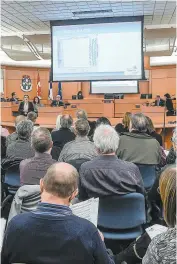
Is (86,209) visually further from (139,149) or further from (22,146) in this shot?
(22,146)

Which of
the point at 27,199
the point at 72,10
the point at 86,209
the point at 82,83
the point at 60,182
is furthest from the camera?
the point at 82,83

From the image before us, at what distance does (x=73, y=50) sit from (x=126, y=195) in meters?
4.35

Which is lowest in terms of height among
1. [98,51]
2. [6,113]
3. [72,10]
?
[6,113]

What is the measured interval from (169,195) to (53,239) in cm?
51

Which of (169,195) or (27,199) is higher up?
(169,195)

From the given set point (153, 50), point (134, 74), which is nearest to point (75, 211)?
point (134, 74)

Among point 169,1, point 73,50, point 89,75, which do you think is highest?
point 169,1

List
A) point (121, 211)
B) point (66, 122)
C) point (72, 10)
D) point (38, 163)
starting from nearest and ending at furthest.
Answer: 1. point (121, 211)
2. point (38, 163)
3. point (66, 122)
4. point (72, 10)

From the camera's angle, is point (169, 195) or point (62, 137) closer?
point (169, 195)

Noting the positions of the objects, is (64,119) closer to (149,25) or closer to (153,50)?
(149,25)

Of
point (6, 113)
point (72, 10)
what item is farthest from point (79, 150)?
point (6, 113)

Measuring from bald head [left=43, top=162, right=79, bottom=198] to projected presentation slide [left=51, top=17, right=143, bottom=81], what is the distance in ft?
14.9

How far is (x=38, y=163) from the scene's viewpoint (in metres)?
2.77

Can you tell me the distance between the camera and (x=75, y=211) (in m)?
1.76
